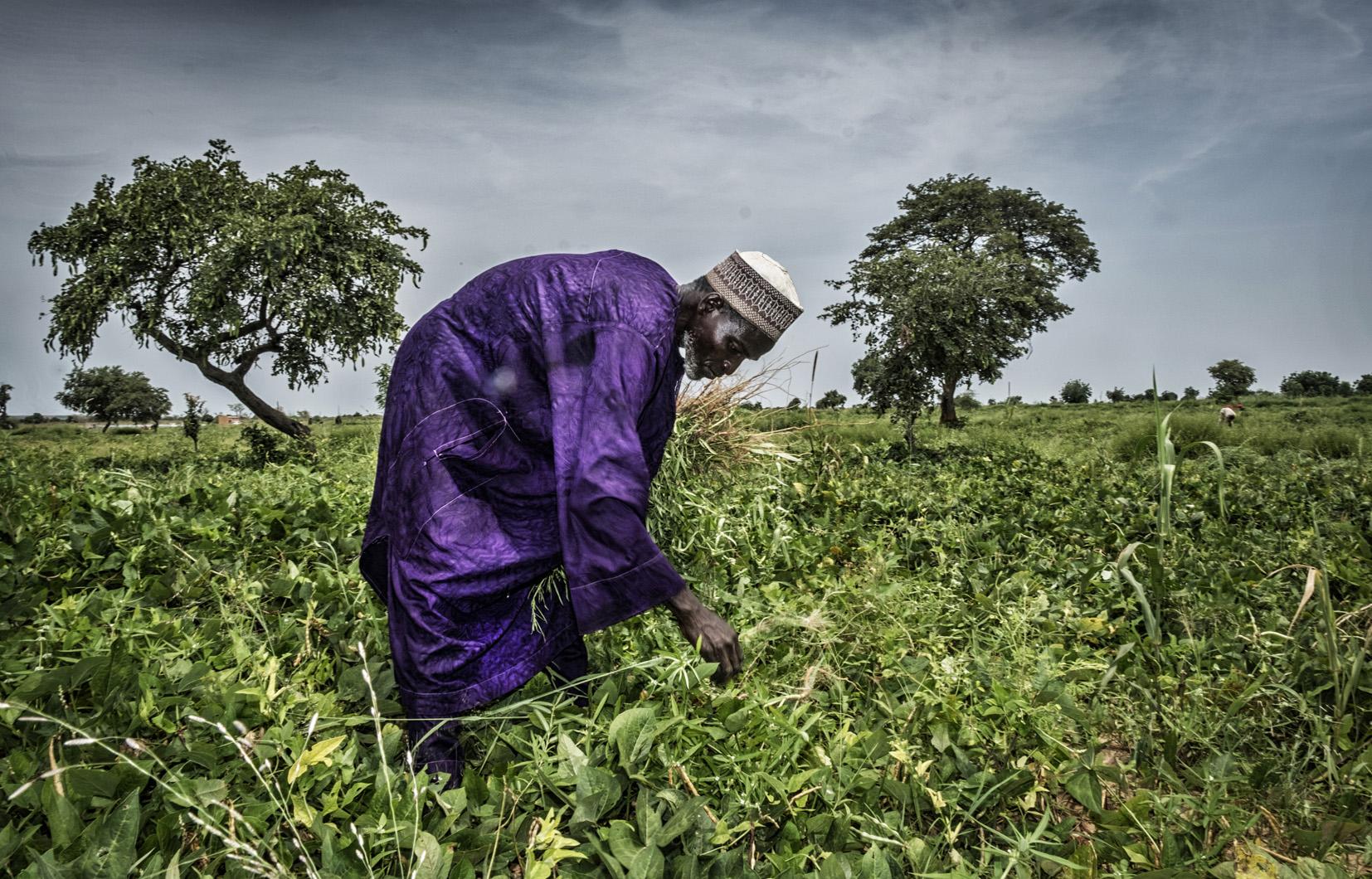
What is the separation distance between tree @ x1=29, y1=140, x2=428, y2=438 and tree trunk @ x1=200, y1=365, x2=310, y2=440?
27 mm

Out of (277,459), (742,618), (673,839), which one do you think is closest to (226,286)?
(277,459)

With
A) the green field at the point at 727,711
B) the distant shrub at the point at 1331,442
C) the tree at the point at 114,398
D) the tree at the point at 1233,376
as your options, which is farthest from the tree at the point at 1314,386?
the tree at the point at 114,398

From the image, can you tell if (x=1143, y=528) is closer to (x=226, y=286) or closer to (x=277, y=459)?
(x=277, y=459)

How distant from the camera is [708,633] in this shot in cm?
193

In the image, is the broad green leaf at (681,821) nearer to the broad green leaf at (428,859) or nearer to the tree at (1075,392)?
the broad green leaf at (428,859)

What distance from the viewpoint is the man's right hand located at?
192cm

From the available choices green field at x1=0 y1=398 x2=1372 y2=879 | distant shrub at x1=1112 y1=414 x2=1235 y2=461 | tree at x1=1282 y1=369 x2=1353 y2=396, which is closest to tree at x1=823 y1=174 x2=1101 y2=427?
distant shrub at x1=1112 y1=414 x2=1235 y2=461

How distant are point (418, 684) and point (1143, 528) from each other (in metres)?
4.90

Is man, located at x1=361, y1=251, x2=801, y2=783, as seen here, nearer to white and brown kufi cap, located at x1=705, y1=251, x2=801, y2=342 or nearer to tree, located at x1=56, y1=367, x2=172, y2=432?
white and brown kufi cap, located at x1=705, y1=251, x2=801, y2=342

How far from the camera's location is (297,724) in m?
2.27

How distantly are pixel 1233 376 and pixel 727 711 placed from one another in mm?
45040

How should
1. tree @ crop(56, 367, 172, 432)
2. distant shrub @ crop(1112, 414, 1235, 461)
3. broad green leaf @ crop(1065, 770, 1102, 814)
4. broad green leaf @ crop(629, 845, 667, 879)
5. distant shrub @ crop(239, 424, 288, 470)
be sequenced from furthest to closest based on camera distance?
1. tree @ crop(56, 367, 172, 432)
2. distant shrub @ crop(1112, 414, 1235, 461)
3. distant shrub @ crop(239, 424, 288, 470)
4. broad green leaf @ crop(1065, 770, 1102, 814)
5. broad green leaf @ crop(629, 845, 667, 879)

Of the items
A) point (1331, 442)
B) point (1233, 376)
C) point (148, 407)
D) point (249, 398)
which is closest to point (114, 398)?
point (148, 407)

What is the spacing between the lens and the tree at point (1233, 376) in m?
37.1
